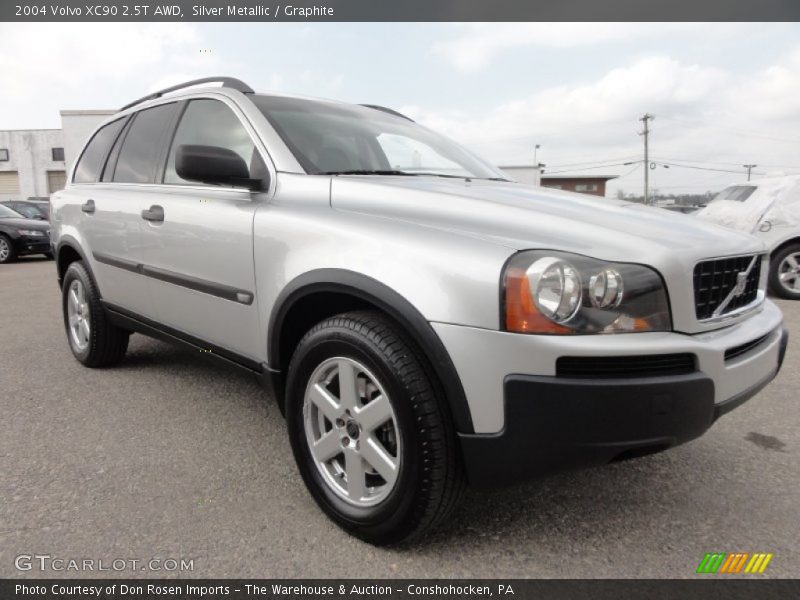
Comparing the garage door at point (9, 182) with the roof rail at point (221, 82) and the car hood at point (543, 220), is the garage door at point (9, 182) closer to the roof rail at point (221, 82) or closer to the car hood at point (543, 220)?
the roof rail at point (221, 82)

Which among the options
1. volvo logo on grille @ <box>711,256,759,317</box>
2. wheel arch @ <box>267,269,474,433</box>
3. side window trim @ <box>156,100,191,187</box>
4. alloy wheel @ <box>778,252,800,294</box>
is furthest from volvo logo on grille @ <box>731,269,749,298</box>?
alloy wheel @ <box>778,252,800,294</box>

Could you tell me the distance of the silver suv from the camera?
1.69m

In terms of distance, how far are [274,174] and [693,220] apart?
172 centimetres

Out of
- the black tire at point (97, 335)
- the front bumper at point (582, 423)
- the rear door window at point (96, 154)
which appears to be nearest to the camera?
the front bumper at point (582, 423)

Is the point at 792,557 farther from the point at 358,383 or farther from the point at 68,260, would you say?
the point at 68,260

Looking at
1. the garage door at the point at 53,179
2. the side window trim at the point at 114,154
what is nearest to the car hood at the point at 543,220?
the side window trim at the point at 114,154

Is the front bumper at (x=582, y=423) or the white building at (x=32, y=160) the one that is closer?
the front bumper at (x=582, y=423)

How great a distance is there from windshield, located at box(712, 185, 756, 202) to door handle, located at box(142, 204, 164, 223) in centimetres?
756


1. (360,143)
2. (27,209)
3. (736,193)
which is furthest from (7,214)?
(736,193)

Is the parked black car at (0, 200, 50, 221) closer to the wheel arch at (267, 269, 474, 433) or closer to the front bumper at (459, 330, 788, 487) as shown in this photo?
the wheel arch at (267, 269, 474, 433)

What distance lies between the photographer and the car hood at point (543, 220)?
1817 millimetres

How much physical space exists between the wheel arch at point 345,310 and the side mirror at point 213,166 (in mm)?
546

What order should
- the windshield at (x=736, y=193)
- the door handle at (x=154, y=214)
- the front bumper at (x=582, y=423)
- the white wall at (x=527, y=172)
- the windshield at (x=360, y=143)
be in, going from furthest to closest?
the white wall at (x=527, y=172)
the windshield at (x=736, y=193)
the door handle at (x=154, y=214)
the windshield at (x=360, y=143)
the front bumper at (x=582, y=423)

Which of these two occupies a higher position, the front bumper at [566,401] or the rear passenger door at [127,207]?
the rear passenger door at [127,207]
